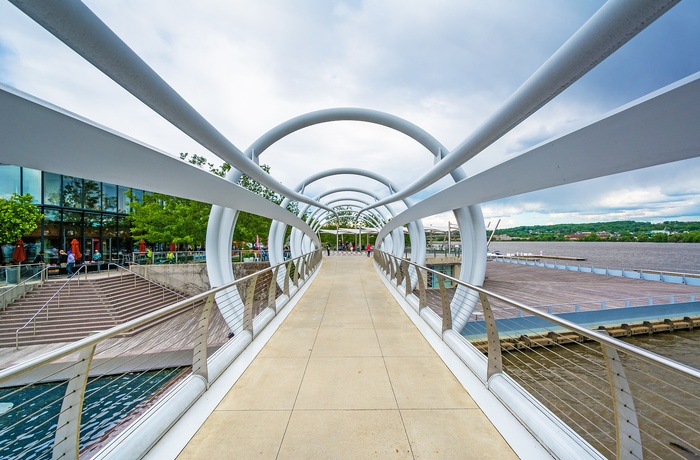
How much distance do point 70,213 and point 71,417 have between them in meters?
23.4

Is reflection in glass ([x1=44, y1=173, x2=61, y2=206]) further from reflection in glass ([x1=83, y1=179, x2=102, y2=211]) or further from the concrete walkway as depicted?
the concrete walkway

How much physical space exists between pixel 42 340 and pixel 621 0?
15648 mm

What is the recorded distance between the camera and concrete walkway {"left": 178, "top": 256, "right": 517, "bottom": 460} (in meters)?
2.37

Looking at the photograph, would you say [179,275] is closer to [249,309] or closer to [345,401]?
[249,309]

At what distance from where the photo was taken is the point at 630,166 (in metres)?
3.15

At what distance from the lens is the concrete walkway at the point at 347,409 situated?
7.76 ft

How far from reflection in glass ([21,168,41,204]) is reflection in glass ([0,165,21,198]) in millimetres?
275

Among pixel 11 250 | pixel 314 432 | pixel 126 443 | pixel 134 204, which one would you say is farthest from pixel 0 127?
pixel 134 204

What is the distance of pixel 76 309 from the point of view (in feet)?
40.8

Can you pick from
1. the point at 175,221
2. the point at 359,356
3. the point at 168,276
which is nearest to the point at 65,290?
the point at 168,276

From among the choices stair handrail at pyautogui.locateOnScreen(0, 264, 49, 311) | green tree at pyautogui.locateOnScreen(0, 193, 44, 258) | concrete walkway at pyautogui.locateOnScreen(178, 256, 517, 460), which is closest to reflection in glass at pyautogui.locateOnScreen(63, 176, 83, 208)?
green tree at pyautogui.locateOnScreen(0, 193, 44, 258)

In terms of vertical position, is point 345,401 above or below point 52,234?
below

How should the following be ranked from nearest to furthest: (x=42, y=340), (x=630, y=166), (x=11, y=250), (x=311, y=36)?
1. (x=630, y=166)
2. (x=311, y=36)
3. (x=42, y=340)
4. (x=11, y=250)

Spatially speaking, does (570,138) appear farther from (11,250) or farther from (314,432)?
(11,250)
